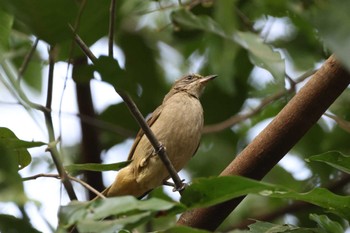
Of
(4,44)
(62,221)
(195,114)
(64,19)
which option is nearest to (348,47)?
(64,19)

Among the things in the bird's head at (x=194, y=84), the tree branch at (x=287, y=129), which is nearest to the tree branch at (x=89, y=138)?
the bird's head at (x=194, y=84)

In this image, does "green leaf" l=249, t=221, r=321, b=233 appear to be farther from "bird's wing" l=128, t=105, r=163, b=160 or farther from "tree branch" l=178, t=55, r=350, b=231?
"bird's wing" l=128, t=105, r=163, b=160

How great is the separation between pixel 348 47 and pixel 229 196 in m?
0.98

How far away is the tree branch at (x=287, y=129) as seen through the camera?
134 inches

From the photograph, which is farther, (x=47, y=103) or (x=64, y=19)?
(x=47, y=103)

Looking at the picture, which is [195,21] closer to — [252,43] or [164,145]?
[252,43]

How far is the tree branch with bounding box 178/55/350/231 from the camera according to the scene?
3.42 m

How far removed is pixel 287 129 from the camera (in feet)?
11.5

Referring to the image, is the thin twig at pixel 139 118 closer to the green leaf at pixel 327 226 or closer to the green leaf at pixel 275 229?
the green leaf at pixel 275 229

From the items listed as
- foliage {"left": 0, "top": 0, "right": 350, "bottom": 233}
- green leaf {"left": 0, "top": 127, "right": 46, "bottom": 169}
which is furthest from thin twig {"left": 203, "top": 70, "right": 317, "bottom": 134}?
green leaf {"left": 0, "top": 127, "right": 46, "bottom": 169}

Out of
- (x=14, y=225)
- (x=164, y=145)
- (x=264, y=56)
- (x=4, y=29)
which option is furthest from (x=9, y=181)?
(x=164, y=145)

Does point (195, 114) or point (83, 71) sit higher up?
point (195, 114)

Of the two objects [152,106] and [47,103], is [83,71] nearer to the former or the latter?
[47,103]

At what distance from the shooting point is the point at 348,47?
1630 mm
